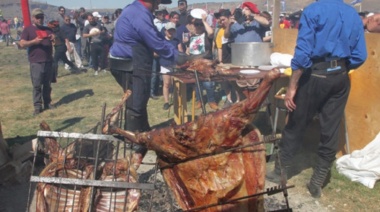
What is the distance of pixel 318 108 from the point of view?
4117mm

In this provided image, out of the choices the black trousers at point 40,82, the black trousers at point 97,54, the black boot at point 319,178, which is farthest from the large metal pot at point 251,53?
the black trousers at point 97,54

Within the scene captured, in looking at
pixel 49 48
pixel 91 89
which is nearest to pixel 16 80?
pixel 91 89

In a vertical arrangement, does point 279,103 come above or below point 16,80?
above

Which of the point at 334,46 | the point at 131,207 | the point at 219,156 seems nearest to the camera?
the point at 219,156

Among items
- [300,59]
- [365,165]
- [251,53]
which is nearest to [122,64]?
[251,53]

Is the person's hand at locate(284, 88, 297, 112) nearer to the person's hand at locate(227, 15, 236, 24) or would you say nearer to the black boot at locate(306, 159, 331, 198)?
the black boot at locate(306, 159, 331, 198)

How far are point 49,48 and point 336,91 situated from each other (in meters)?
6.59

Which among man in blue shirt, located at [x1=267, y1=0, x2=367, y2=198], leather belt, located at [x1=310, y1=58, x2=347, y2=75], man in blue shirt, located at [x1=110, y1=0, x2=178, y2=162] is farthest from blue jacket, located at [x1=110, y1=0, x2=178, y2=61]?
leather belt, located at [x1=310, y1=58, x2=347, y2=75]

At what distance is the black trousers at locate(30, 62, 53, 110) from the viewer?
805cm

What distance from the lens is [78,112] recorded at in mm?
8312

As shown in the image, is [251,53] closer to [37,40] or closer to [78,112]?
[78,112]

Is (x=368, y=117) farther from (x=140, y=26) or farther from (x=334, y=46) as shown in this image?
(x=140, y=26)

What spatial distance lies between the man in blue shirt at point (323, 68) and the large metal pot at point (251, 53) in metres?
2.04

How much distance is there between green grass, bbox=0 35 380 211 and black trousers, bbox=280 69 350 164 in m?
0.56
